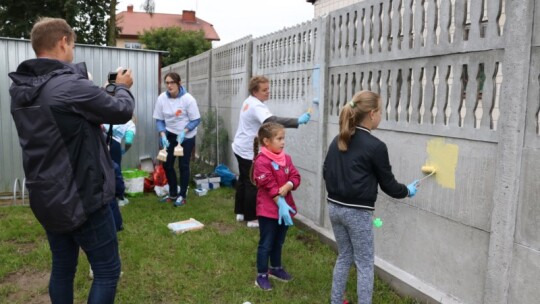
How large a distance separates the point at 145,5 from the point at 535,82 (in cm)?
2655

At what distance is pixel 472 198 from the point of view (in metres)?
3.11

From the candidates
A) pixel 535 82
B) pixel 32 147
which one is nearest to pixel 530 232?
pixel 535 82

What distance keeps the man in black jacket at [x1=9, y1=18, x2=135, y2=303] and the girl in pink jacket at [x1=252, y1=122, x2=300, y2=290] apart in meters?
1.37

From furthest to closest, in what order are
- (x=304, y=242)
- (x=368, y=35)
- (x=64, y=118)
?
(x=304, y=242)
(x=368, y=35)
(x=64, y=118)

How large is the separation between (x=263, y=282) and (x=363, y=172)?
5.08 ft

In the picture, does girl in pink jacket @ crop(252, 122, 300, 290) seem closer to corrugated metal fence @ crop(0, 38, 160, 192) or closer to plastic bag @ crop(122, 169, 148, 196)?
plastic bag @ crop(122, 169, 148, 196)

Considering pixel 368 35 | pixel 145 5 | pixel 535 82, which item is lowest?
pixel 535 82

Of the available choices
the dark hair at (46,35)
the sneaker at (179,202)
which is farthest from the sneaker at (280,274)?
the sneaker at (179,202)

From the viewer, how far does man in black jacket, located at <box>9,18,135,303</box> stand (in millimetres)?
2412

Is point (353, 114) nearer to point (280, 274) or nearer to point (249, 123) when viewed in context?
point (280, 274)

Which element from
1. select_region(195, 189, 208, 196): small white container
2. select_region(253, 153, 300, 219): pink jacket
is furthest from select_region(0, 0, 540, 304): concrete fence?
select_region(195, 189, 208, 196): small white container

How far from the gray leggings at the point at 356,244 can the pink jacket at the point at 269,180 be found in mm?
675

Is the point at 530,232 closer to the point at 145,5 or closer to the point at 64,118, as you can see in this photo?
the point at 64,118

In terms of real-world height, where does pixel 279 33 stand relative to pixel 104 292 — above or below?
above
